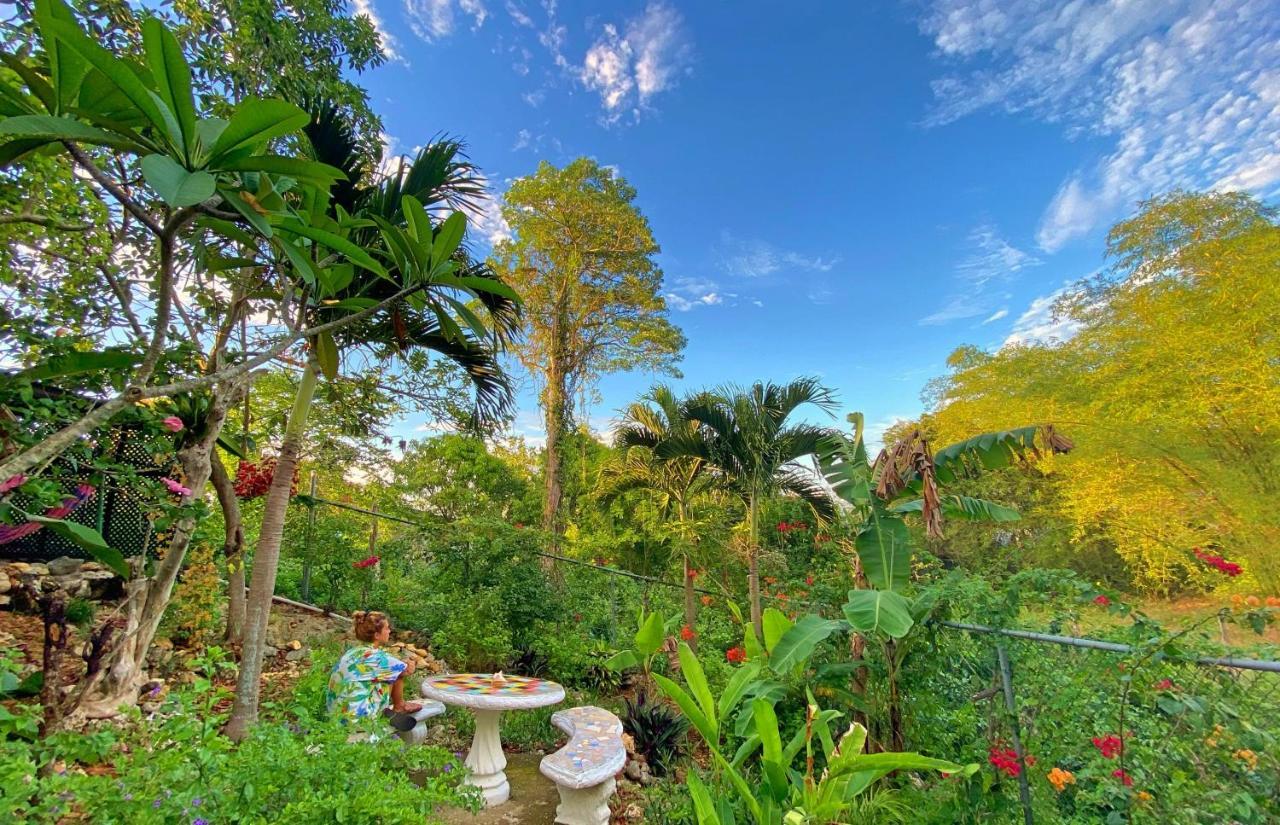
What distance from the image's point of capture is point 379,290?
3.09m

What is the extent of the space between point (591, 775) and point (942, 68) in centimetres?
858

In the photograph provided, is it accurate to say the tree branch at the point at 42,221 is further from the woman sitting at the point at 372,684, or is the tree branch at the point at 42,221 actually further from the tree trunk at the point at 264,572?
the woman sitting at the point at 372,684

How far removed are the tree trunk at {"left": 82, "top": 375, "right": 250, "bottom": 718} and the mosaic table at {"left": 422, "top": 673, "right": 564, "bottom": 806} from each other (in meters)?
1.38

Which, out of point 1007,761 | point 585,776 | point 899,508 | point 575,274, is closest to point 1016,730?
point 1007,761

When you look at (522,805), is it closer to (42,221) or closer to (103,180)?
(103,180)

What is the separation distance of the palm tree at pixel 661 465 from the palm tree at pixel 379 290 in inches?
119

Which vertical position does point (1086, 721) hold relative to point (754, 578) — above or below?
below

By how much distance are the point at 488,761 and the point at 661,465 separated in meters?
4.16

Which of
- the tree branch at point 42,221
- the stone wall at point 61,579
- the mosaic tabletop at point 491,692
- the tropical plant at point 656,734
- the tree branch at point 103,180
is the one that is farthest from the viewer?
the stone wall at point 61,579

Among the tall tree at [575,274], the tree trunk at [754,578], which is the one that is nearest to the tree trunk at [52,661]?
the tree trunk at [754,578]

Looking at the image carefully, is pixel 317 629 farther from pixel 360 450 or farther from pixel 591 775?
pixel 591 775

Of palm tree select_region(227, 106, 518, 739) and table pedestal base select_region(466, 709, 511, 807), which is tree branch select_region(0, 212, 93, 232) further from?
table pedestal base select_region(466, 709, 511, 807)

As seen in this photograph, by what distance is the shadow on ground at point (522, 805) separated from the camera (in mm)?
2623

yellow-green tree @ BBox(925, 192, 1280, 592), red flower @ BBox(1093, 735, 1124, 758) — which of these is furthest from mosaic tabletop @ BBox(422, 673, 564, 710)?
yellow-green tree @ BBox(925, 192, 1280, 592)
